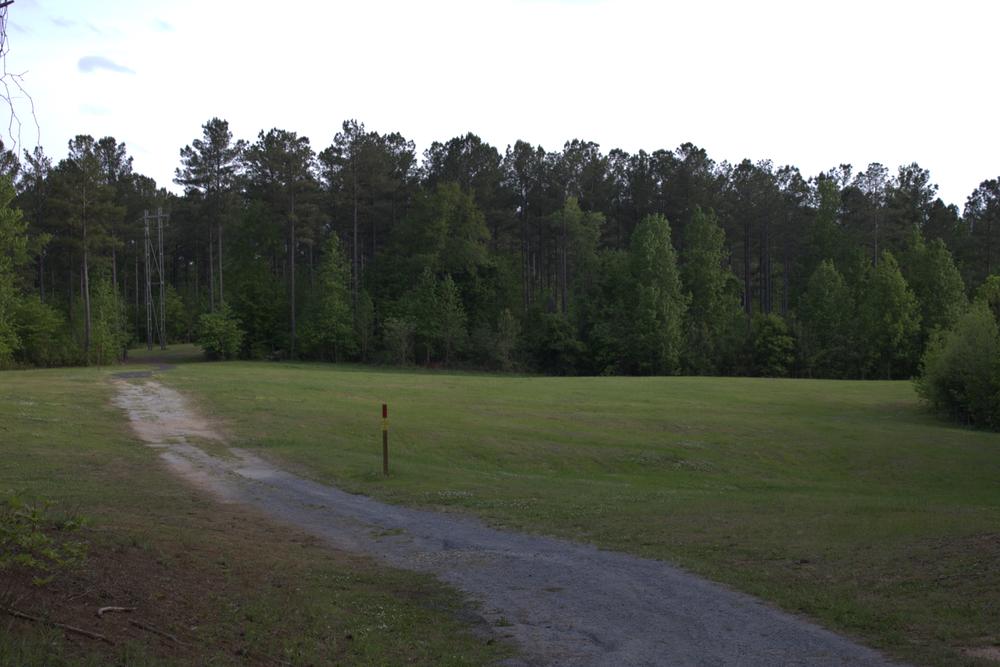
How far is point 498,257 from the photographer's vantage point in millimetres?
93375

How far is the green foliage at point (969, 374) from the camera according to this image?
39.8 metres

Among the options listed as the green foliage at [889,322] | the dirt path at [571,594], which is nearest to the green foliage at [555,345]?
the green foliage at [889,322]

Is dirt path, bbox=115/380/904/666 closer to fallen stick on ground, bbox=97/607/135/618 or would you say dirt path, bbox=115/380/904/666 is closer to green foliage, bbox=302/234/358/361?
fallen stick on ground, bbox=97/607/135/618

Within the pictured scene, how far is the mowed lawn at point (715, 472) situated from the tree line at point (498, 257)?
78.8 ft

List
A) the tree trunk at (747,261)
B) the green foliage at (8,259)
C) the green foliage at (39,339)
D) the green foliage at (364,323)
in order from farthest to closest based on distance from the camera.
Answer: the tree trunk at (747,261), the green foliage at (364,323), the green foliage at (39,339), the green foliage at (8,259)

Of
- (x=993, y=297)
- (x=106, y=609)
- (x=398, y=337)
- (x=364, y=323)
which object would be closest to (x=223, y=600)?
(x=106, y=609)

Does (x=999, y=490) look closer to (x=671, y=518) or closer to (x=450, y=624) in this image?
(x=671, y=518)

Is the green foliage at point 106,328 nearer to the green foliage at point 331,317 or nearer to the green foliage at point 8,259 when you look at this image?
the green foliage at point 8,259

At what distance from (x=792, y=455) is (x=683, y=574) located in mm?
19968

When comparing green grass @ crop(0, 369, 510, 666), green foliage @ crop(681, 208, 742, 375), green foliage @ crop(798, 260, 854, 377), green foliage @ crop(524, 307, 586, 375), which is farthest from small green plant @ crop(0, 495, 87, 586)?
green foliage @ crop(798, 260, 854, 377)

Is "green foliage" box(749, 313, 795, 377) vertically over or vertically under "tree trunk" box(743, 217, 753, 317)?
under

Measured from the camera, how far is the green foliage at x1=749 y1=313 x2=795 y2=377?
7700 cm

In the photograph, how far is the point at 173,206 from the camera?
10169 cm

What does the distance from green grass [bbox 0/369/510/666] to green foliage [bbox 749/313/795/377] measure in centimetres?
6939
